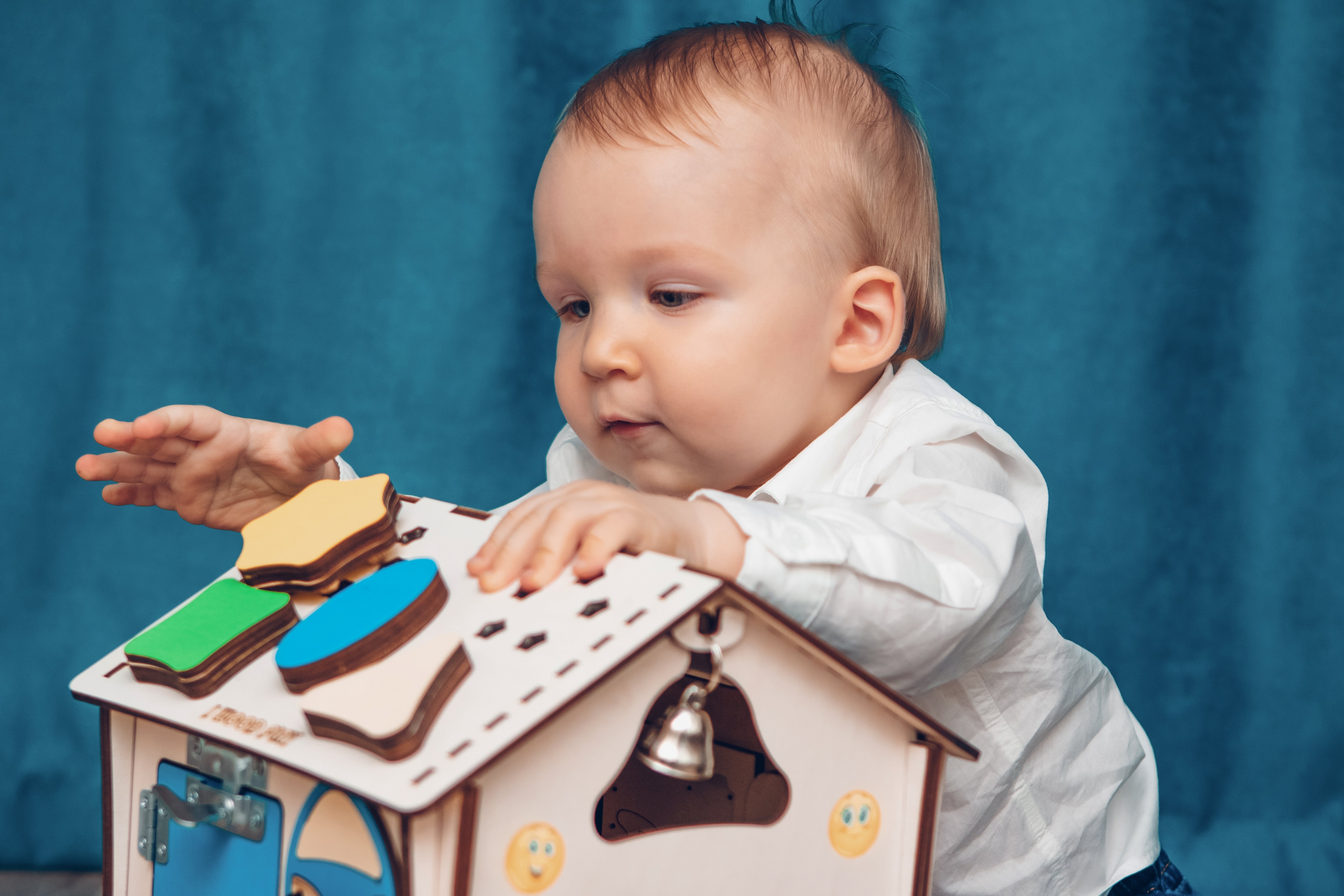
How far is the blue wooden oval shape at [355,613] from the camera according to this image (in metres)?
0.49

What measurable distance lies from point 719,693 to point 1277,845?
0.97 meters

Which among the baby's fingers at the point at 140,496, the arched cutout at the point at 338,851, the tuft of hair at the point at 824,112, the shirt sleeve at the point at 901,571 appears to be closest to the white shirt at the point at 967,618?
the shirt sleeve at the point at 901,571

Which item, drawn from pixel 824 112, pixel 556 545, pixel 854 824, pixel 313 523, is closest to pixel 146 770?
pixel 313 523

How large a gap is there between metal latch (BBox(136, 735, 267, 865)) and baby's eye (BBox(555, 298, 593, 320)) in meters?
0.42

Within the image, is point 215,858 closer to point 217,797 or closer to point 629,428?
point 217,797

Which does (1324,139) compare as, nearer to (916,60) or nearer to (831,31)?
(916,60)

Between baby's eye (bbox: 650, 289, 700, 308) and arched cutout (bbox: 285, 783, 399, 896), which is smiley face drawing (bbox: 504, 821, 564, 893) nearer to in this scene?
arched cutout (bbox: 285, 783, 399, 896)

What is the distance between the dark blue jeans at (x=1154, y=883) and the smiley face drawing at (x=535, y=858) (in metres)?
0.57

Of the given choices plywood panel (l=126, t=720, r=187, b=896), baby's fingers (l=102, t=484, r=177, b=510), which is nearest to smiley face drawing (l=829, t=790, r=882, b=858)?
plywood panel (l=126, t=720, r=187, b=896)

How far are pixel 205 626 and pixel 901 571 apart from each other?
1.15 feet

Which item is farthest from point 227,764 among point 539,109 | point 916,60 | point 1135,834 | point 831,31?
point 916,60

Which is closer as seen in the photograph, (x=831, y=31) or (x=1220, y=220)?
(x=831, y=31)

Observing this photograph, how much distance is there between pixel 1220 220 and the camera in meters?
1.25

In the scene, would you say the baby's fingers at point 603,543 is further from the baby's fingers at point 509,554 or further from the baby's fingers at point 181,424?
the baby's fingers at point 181,424
